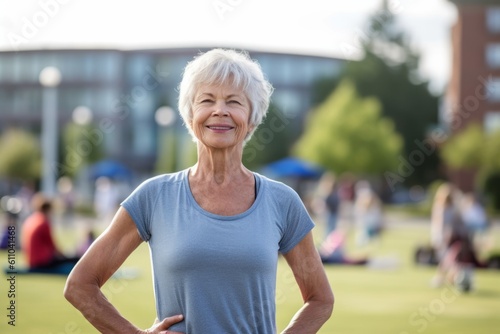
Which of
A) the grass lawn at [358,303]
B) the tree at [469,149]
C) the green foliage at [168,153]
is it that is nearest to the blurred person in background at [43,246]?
the grass lawn at [358,303]

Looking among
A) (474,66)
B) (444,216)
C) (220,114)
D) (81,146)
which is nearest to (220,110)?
(220,114)

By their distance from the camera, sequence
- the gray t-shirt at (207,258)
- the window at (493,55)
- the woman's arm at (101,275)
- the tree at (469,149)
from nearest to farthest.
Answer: the gray t-shirt at (207,258) < the woman's arm at (101,275) < the tree at (469,149) < the window at (493,55)

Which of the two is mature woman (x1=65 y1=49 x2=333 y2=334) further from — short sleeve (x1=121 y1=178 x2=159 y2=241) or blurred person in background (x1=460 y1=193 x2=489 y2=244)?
blurred person in background (x1=460 y1=193 x2=489 y2=244)

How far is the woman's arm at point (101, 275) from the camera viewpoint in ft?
9.21

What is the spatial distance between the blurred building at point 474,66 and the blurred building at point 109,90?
28094mm

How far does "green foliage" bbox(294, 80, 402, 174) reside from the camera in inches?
2334

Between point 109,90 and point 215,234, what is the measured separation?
289 feet

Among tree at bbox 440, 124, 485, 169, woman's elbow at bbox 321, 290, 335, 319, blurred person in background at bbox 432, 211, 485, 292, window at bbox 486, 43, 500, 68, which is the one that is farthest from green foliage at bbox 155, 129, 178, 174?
woman's elbow at bbox 321, 290, 335, 319

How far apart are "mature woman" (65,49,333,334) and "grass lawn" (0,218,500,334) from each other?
6146 millimetres

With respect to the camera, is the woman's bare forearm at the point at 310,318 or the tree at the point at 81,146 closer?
the woman's bare forearm at the point at 310,318

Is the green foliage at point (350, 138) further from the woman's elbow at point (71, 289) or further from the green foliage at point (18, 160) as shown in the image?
the woman's elbow at point (71, 289)

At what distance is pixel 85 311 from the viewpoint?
281 cm

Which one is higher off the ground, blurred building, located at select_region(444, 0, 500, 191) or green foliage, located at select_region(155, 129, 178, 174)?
blurred building, located at select_region(444, 0, 500, 191)

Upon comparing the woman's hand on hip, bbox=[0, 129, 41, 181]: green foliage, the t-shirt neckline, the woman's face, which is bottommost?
bbox=[0, 129, 41, 181]: green foliage
